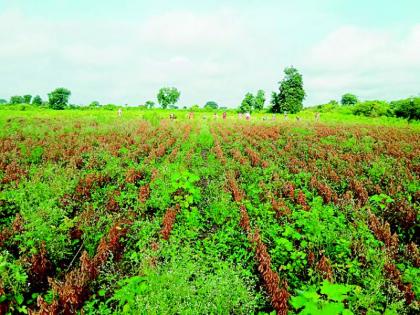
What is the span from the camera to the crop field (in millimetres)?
A: 3309

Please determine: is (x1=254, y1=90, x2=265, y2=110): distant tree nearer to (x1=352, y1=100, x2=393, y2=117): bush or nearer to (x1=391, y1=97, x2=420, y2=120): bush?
(x1=352, y1=100, x2=393, y2=117): bush

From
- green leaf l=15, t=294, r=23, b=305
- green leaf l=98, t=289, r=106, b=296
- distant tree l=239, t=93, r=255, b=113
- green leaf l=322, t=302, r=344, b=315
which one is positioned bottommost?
green leaf l=98, t=289, r=106, b=296

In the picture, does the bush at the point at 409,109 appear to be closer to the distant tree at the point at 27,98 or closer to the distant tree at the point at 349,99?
the distant tree at the point at 349,99

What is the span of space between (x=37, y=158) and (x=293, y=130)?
50.0 feet

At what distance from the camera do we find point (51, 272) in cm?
402

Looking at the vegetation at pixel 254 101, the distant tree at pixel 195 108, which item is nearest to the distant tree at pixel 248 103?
the vegetation at pixel 254 101

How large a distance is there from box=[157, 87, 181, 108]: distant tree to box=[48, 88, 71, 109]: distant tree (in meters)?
22.7

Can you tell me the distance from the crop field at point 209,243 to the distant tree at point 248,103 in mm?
54057

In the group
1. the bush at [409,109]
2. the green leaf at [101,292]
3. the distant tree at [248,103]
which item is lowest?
the green leaf at [101,292]

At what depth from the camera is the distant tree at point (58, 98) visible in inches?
2494

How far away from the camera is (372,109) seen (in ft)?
143

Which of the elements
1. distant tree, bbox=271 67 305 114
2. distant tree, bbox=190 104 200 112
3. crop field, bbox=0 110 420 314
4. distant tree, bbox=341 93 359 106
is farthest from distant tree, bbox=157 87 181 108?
crop field, bbox=0 110 420 314

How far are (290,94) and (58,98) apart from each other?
51.8m

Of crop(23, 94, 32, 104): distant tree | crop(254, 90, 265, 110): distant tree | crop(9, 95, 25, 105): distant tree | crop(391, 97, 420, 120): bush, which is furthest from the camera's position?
crop(23, 94, 32, 104): distant tree
